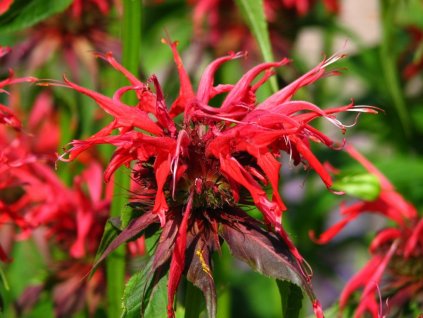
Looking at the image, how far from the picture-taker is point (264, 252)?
0.82 m

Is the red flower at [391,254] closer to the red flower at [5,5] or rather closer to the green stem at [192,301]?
the green stem at [192,301]

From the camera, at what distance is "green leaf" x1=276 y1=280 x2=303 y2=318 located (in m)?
0.82

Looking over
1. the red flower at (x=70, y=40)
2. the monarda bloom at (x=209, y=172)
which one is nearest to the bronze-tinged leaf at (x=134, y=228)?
the monarda bloom at (x=209, y=172)

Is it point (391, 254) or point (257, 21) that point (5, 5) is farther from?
point (391, 254)

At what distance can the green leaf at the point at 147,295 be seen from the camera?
814mm

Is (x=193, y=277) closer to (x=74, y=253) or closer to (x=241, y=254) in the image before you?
(x=241, y=254)

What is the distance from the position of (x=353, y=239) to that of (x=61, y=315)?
2.53ft

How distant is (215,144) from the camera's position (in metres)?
0.84

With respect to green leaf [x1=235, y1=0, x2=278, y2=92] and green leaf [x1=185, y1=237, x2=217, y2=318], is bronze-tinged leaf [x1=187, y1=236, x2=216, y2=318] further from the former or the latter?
green leaf [x1=235, y1=0, x2=278, y2=92]

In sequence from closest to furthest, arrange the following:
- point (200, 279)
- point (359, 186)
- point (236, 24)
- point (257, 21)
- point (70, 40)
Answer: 1. point (200, 279)
2. point (257, 21)
3. point (359, 186)
4. point (70, 40)
5. point (236, 24)

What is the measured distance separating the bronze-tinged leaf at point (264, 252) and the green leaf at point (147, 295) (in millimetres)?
69

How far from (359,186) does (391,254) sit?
140 mm

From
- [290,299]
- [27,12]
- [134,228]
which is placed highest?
[27,12]

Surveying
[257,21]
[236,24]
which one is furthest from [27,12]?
[236,24]
